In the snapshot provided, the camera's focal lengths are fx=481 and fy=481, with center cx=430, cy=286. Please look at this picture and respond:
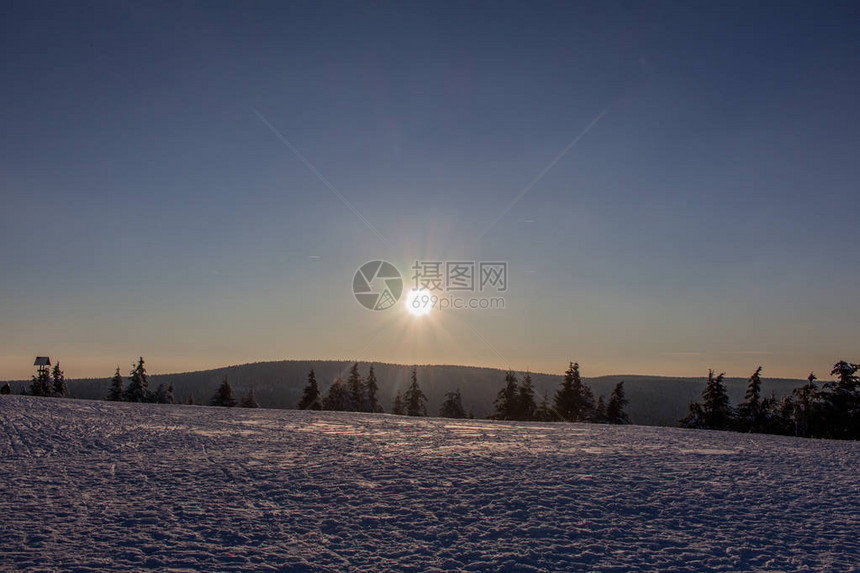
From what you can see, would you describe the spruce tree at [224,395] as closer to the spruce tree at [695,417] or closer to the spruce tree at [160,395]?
the spruce tree at [160,395]

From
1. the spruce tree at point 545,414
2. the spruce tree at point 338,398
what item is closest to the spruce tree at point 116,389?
the spruce tree at point 338,398

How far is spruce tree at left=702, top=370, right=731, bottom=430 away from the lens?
42.2 metres

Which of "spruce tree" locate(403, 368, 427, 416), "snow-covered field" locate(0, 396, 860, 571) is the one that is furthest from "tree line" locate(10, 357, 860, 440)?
"snow-covered field" locate(0, 396, 860, 571)

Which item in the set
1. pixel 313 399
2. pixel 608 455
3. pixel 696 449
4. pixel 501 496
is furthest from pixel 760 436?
pixel 313 399

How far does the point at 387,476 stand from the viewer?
9531 mm

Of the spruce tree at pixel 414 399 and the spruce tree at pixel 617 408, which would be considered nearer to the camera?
the spruce tree at pixel 617 408

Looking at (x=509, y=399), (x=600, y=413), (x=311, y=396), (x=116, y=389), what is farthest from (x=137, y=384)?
(x=600, y=413)

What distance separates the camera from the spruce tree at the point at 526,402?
5088 centimetres

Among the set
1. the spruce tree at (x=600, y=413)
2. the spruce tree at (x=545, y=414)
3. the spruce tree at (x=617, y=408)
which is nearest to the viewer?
the spruce tree at (x=617, y=408)

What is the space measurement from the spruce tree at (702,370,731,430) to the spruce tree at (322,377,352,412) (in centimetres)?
3637

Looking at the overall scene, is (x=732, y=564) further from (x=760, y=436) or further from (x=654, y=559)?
(x=760, y=436)

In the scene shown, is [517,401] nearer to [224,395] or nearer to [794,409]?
[794,409]

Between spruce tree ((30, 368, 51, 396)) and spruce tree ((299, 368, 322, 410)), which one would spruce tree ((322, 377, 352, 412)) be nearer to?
spruce tree ((299, 368, 322, 410))

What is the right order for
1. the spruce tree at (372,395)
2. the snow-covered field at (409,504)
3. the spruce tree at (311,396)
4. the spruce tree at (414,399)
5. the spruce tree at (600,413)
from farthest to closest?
the spruce tree at (414,399), the spruce tree at (372,395), the spruce tree at (311,396), the spruce tree at (600,413), the snow-covered field at (409,504)
